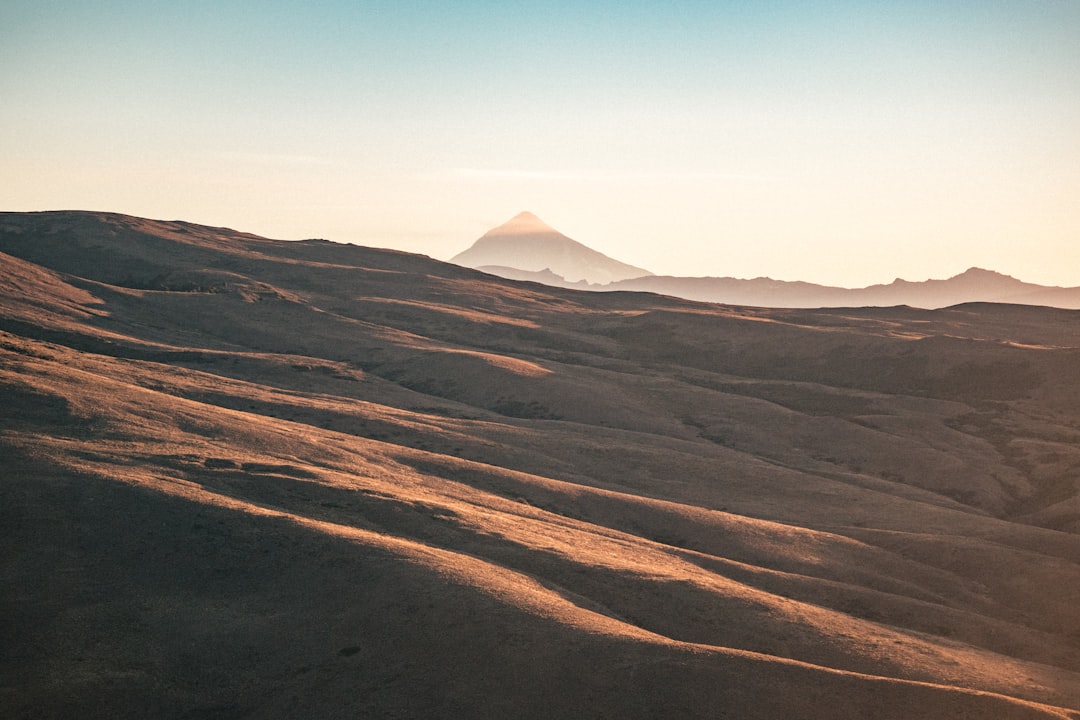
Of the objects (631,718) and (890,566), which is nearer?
(631,718)

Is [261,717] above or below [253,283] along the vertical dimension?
below

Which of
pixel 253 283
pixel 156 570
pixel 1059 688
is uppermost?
pixel 253 283

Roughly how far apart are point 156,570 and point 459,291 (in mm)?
121747

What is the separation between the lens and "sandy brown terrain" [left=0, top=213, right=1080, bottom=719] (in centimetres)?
2519

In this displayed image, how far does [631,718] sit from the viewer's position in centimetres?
2339

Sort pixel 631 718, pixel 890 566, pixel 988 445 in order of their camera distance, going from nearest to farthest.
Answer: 1. pixel 631 718
2. pixel 890 566
3. pixel 988 445

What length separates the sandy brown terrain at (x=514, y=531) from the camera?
25.2 meters

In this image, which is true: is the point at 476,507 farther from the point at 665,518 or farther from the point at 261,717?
the point at 261,717

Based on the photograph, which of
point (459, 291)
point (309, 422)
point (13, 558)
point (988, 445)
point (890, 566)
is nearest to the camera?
point (13, 558)

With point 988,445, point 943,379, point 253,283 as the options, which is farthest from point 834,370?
point 253,283

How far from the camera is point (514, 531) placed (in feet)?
129

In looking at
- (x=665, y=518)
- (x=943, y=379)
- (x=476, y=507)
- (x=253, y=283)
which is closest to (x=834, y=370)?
(x=943, y=379)

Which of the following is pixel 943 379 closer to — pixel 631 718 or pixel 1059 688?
pixel 1059 688

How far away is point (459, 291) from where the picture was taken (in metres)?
151
